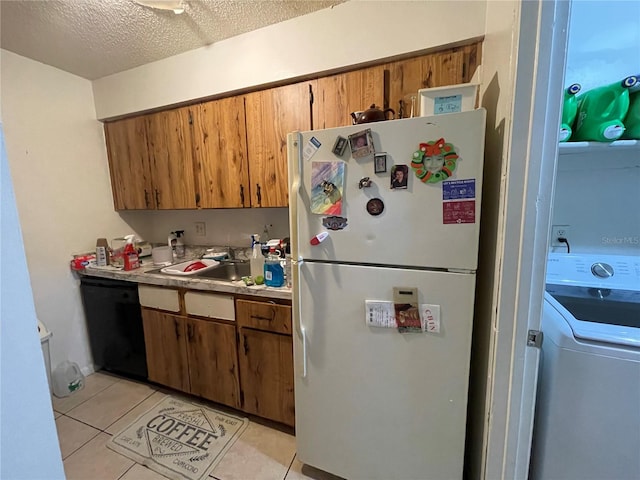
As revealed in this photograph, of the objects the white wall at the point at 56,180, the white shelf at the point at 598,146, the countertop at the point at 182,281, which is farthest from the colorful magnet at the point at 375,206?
the white wall at the point at 56,180

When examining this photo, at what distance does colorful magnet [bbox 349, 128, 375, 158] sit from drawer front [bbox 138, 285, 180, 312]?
4.86ft

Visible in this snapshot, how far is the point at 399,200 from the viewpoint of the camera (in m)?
1.01

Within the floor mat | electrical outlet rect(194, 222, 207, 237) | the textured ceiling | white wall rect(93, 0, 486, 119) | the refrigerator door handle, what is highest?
the textured ceiling

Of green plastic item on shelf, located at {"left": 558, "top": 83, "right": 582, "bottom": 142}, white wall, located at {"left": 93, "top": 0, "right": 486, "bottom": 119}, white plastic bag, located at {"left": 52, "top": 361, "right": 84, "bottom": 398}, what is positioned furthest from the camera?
white plastic bag, located at {"left": 52, "top": 361, "right": 84, "bottom": 398}

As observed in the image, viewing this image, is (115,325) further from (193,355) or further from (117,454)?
(117,454)

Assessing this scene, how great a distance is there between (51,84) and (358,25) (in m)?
2.27

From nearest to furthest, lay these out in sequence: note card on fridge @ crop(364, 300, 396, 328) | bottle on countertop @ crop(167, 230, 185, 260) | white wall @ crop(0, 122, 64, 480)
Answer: white wall @ crop(0, 122, 64, 480) < note card on fridge @ crop(364, 300, 396, 328) < bottle on countertop @ crop(167, 230, 185, 260)

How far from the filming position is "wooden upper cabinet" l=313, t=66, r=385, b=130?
1.48 metres

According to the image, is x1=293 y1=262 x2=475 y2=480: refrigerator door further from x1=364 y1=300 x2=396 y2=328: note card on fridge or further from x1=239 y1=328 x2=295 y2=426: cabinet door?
x1=239 y1=328 x2=295 y2=426: cabinet door

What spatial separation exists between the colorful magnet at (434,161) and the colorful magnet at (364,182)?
0.54 ft

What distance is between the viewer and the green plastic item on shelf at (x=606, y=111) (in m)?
1.10

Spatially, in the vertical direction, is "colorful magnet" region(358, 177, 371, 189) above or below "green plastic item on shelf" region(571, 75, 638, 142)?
below

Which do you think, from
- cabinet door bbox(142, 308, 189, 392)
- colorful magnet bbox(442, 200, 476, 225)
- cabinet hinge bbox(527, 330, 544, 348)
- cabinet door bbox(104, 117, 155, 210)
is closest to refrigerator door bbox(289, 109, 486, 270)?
colorful magnet bbox(442, 200, 476, 225)

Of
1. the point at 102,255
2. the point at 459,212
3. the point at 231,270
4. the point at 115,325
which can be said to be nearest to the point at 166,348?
the point at 115,325
